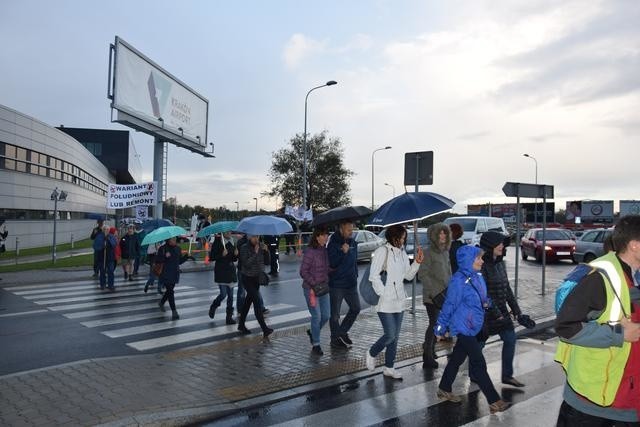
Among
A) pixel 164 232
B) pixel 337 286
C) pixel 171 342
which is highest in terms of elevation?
pixel 164 232

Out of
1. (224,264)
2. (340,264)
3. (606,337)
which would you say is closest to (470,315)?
(606,337)

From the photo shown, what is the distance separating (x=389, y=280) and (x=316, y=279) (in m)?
1.32

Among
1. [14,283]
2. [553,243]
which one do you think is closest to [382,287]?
[14,283]

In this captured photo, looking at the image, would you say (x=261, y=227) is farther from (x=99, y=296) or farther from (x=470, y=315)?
(x=99, y=296)

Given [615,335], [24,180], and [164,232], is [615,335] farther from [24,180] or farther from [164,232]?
[24,180]

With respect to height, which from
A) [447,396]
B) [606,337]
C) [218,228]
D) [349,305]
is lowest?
[447,396]

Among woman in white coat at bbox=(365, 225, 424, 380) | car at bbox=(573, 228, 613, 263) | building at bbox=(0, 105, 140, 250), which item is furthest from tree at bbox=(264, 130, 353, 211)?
woman in white coat at bbox=(365, 225, 424, 380)

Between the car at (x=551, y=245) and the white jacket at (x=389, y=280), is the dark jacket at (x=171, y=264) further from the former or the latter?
the car at (x=551, y=245)

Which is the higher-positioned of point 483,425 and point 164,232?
point 164,232

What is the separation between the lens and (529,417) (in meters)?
4.68

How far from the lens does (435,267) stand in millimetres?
6328

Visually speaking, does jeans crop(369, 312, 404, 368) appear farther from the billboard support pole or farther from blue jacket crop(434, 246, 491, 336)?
the billboard support pole

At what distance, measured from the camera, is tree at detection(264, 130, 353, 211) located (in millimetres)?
52812

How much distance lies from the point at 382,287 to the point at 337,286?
1.54 meters
